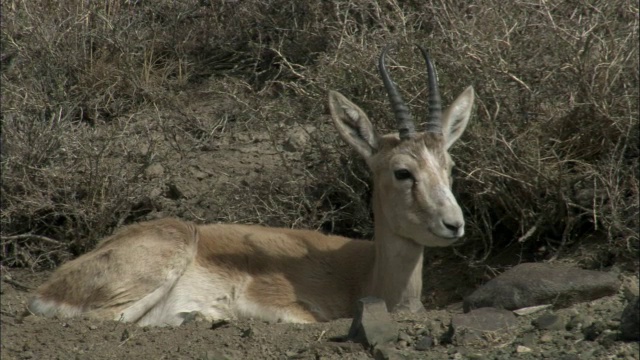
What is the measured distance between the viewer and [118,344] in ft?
23.6

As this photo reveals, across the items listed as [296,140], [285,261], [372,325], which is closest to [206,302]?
[285,261]

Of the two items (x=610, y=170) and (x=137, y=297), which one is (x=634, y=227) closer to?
(x=610, y=170)

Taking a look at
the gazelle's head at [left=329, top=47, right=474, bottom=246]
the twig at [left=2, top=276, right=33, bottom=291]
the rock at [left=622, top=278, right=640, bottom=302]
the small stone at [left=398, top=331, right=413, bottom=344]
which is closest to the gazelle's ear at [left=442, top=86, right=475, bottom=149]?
the gazelle's head at [left=329, top=47, right=474, bottom=246]

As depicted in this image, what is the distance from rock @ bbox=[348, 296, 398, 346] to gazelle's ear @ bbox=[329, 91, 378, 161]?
185 centimetres

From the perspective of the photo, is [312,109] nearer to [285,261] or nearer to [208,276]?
[285,261]

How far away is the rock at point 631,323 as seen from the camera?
6.45 m

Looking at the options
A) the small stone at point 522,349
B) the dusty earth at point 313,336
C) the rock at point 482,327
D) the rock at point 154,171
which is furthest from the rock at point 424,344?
the rock at point 154,171

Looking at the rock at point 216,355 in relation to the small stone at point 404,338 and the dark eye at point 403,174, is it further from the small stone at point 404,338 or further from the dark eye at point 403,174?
the dark eye at point 403,174

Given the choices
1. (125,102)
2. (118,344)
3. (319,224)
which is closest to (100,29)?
(125,102)

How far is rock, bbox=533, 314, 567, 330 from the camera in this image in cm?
683

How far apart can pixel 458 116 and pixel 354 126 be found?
Result: 887 millimetres

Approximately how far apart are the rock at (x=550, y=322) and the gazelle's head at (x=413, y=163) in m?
0.99

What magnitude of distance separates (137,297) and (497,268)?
320 centimetres

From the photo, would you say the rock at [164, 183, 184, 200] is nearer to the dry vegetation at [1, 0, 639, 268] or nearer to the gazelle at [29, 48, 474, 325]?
the dry vegetation at [1, 0, 639, 268]
